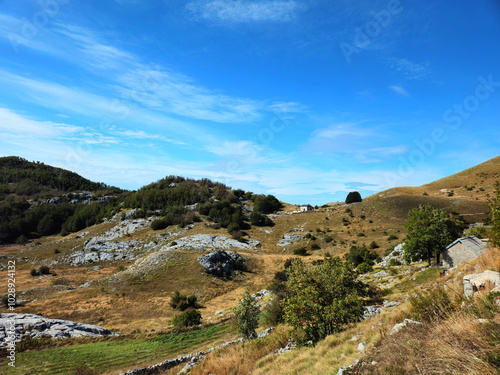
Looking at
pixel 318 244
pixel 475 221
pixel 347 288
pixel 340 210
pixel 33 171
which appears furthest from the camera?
pixel 33 171

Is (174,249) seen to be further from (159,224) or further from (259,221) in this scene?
(259,221)

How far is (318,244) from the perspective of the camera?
6744 cm

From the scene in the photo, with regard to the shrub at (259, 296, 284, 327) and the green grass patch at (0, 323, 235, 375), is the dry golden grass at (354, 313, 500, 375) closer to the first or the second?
the shrub at (259, 296, 284, 327)

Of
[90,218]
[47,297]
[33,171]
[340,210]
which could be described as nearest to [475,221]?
[340,210]

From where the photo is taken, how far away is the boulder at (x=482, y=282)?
8810 mm

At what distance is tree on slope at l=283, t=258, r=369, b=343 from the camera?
45.2 feet

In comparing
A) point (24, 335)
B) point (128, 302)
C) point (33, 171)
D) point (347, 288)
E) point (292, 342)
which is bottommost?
point (128, 302)

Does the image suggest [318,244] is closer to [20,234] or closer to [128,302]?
[128,302]

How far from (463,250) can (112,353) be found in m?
40.1

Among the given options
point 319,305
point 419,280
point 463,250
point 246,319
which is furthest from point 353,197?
point 319,305

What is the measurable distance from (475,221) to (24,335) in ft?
302

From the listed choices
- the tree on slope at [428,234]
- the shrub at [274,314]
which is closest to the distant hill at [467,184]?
the tree on slope at [428,234]

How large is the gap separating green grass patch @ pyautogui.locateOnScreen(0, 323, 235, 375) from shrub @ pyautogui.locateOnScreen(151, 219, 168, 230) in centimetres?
5500

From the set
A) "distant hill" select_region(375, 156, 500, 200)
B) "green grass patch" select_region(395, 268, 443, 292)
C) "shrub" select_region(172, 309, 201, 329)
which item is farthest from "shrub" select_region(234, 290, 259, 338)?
"distant hill" select_region(375, 156, 500, 200)
